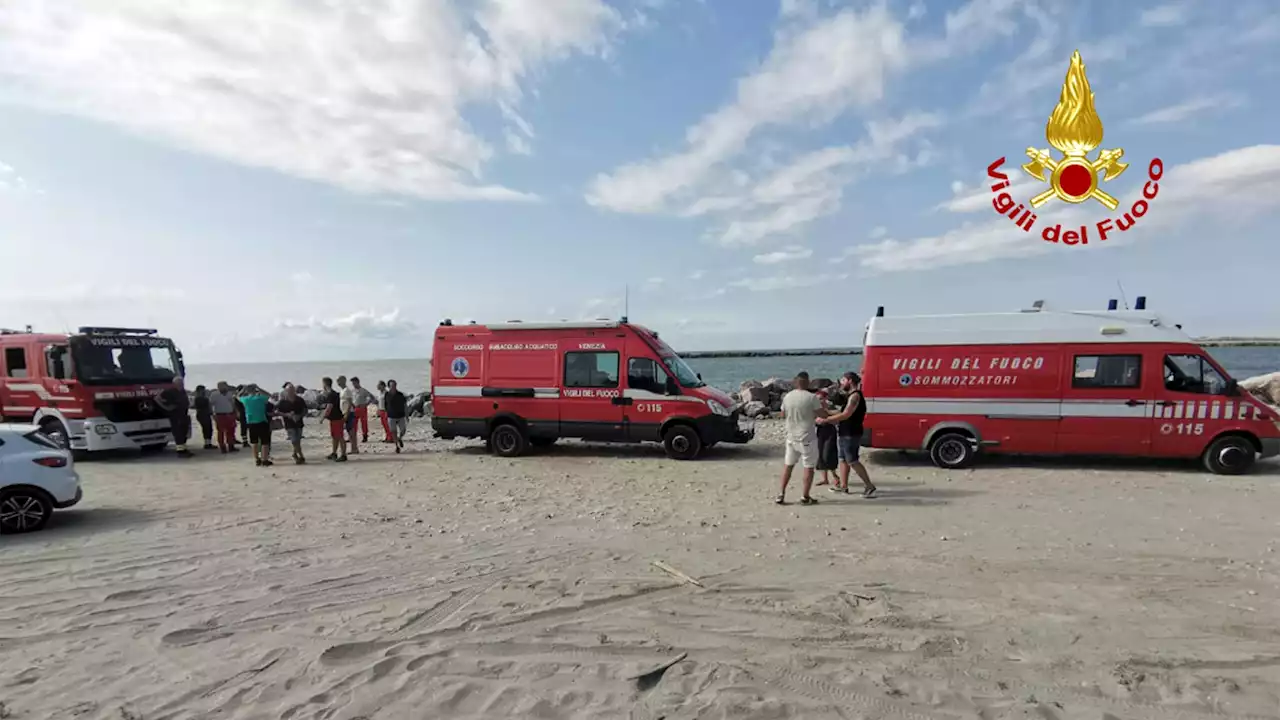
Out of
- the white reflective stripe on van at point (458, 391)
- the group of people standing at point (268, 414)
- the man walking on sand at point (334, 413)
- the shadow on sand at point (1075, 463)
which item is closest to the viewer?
the shadow on sand at point (1075, 463)

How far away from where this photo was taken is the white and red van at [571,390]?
1205cm

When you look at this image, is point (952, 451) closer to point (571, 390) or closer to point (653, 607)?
point (571, 390)

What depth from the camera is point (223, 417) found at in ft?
46.6

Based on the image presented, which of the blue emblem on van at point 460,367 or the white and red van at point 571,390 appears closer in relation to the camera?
the white and red van at point 571,390

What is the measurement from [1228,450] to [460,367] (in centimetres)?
1330

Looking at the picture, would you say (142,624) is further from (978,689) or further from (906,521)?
(906,521)

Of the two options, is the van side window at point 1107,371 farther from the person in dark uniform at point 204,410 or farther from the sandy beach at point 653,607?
the person in dark uniform at point 204,410

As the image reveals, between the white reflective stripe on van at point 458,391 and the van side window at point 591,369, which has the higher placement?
the van side window at point 591,369

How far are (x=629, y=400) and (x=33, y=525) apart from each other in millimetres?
8397

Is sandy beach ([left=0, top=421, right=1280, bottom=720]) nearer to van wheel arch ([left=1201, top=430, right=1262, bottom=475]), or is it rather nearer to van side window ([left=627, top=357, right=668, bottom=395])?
van wheel arch ([left=1201, top=430, right=1262, bottom=475])

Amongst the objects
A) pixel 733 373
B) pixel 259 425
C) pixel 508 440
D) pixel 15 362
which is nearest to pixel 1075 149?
pixel 508 440

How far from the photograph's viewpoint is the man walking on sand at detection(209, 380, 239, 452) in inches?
557

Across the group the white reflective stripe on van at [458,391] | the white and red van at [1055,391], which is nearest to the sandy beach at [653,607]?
the white and red van at [1055,391]

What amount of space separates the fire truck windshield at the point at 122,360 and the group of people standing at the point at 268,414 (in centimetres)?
44
